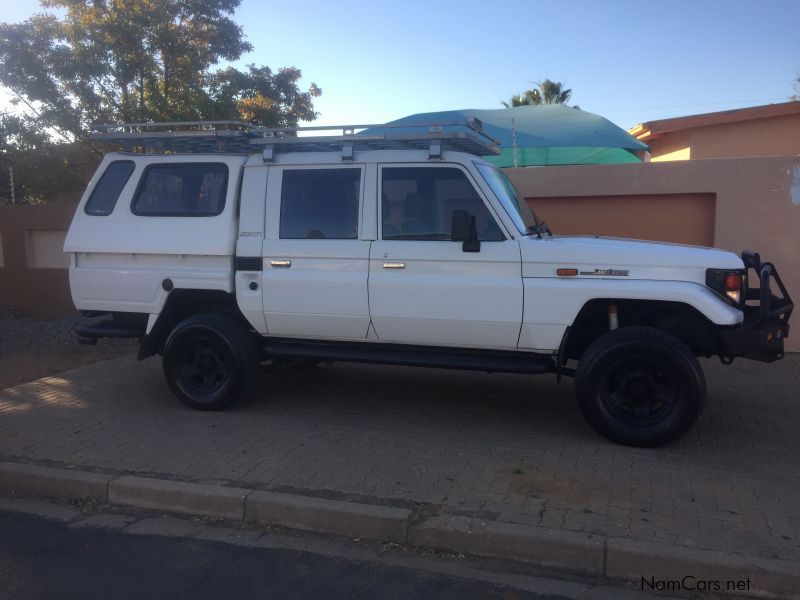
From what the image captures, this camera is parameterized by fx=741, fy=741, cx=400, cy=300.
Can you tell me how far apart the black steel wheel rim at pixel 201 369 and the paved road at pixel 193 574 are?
225 centimetres

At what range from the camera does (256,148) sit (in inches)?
271

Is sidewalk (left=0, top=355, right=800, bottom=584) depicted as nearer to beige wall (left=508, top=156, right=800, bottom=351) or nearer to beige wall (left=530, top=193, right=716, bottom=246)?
beige wall (left=508, top=156, right=800, bottom=351)

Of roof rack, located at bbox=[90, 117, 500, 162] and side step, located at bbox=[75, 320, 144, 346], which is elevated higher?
roof rack, located at bbox=[90, 117, 500, 162]

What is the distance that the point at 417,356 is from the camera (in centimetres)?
611

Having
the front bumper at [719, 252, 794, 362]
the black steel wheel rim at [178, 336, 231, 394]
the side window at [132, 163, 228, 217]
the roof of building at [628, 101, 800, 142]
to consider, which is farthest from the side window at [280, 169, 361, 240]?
the roof of building at [628, 101, 800, 142]

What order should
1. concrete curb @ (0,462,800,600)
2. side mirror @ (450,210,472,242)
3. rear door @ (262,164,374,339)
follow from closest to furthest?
concrete curb @ (0,462,800,600)
side mirror @ (450,210,472,242)
rear door @ (262,164,374,339)

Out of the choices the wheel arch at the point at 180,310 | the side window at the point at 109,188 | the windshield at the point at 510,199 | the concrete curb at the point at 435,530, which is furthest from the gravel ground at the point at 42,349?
the windshield at the point at 510,199

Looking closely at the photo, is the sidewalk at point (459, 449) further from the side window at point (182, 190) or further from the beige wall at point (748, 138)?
the beige wall at point (748, 138)

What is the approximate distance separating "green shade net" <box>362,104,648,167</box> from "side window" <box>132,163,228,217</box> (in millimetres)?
5342

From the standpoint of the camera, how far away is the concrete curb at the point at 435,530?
387 centimetres

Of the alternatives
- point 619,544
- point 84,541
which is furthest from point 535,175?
point 84,541

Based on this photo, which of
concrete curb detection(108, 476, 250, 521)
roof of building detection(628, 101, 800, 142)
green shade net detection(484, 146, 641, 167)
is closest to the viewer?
concrete curb detection(108, 476, 250, 521)

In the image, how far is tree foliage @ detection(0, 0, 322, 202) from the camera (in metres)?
12.5

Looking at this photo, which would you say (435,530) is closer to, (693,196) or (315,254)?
(315,254)
